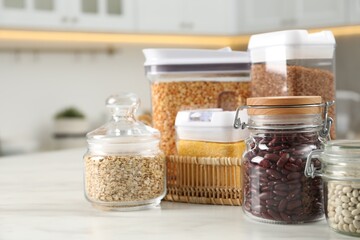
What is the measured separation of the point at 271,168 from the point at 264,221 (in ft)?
0.25

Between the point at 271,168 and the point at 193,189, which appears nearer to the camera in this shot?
the point at 271,168

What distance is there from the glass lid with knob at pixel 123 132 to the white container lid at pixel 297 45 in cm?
25

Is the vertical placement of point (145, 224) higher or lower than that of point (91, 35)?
lower

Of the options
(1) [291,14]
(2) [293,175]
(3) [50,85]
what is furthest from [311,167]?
(3) [50,85]

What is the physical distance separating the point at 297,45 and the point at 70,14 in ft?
8.31

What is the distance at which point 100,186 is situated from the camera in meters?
1.00

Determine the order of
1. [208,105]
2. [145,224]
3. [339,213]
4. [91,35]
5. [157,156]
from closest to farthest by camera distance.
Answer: [339,213]
[145,224]
[157,156]
[208,105]
[91,35]

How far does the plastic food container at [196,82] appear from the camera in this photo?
114 centimetres

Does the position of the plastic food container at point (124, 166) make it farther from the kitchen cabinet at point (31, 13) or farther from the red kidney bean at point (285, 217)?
the kitchen cabinet at point (31, 13)

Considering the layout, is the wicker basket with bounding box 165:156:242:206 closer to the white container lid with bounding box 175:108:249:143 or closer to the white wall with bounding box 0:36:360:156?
the white container lid with bounding box 175:108:249:143

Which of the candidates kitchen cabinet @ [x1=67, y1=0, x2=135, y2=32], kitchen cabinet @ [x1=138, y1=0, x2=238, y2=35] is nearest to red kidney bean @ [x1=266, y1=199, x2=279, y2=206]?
kitchen cabinet @ [x1=67, y1=0, x2=135, y2=32]

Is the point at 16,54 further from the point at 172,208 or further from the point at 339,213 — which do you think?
the point at 339,213

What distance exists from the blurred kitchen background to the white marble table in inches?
90.9

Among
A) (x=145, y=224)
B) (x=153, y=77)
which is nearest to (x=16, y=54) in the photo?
(x=153, y=77)
